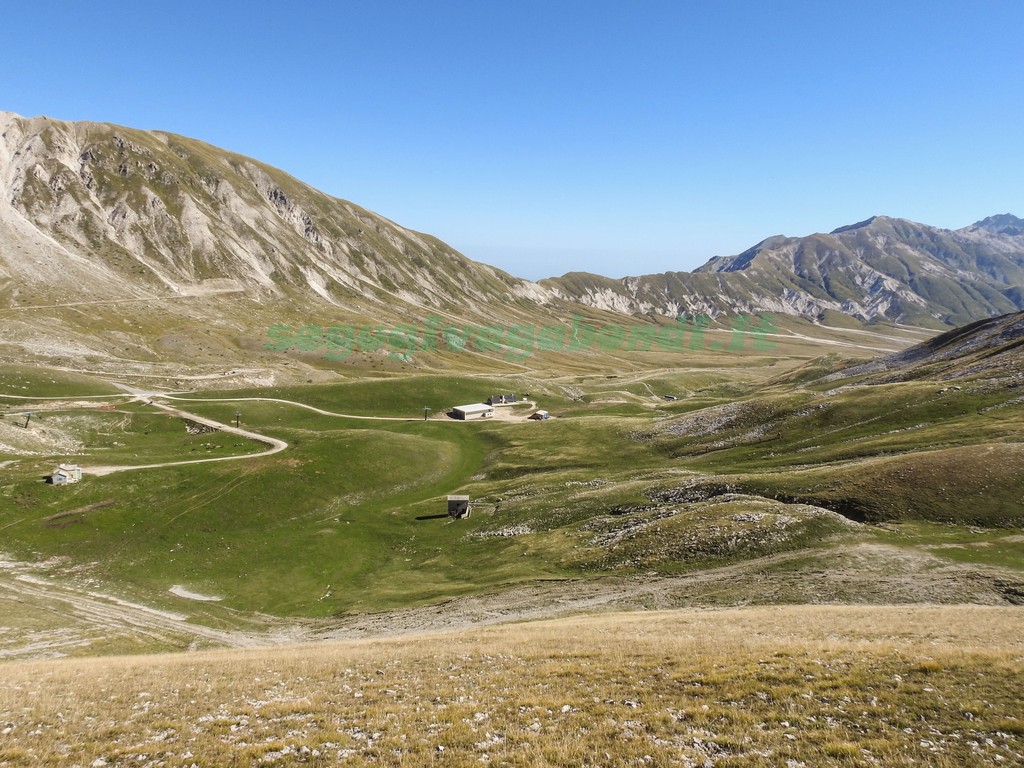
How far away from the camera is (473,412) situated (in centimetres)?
12725

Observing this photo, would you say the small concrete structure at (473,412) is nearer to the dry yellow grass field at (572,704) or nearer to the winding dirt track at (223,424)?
the winding dirt track at (223,424)

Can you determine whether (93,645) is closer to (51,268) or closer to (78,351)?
(78,351)

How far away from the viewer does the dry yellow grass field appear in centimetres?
1536

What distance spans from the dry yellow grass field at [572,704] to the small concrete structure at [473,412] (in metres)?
95.7

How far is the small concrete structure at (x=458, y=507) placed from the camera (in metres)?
76.8

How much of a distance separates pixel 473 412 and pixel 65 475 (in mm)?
76226

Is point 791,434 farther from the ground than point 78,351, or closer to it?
closer to it

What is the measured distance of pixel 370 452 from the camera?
95.6m

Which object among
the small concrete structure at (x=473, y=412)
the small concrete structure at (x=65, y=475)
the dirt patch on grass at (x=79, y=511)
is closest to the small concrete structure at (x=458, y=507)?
the dirt patch on grass at (x=79, y=511)

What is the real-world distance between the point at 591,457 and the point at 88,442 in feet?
300

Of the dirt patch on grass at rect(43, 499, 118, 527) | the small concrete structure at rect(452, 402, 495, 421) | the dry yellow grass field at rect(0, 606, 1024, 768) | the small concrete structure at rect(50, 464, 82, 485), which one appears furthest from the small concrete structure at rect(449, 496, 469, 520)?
the small concrete structure at rect(50, 464, 82, 485)

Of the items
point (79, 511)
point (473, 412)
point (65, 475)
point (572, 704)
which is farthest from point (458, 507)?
point (572, 704)

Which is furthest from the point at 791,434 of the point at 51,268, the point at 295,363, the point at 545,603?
the point at 51,268

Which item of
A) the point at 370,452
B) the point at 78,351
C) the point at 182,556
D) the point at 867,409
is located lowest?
the point at 182,556
